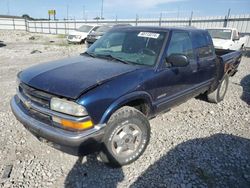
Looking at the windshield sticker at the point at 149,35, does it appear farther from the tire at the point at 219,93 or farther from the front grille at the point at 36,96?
the tire at the point at 219,93

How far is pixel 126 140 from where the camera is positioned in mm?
2773

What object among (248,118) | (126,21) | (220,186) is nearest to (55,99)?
(220,186)

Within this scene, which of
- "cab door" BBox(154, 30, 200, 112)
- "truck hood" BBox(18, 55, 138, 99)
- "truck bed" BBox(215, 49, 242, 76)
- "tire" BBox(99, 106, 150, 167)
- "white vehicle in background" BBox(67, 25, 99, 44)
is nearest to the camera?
"truck hood" BBox(18, 55, 138, 99)

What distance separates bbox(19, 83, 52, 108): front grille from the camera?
7.74 feet

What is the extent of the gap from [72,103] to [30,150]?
1439mm

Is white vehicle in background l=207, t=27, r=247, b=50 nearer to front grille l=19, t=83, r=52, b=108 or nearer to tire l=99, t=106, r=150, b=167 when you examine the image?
tire l=99, t=106, r=150, b=167

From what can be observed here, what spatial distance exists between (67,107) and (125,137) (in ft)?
3.10

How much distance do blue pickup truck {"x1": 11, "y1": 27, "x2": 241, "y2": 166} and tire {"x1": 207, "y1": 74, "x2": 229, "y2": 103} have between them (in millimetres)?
1126

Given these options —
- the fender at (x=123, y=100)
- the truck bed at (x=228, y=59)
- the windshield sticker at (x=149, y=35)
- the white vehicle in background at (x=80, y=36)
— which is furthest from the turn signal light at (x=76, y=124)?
the white vehicle in background at (x=80, y=36)

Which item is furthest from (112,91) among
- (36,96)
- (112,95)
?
(36,96)

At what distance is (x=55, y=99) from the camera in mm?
2234

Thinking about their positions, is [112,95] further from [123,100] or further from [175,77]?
[175,77]

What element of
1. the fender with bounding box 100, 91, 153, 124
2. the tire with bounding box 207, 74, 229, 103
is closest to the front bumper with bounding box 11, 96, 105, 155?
the fender with bounding box 100, 91, 153, 124

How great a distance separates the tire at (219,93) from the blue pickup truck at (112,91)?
1.13 meters
